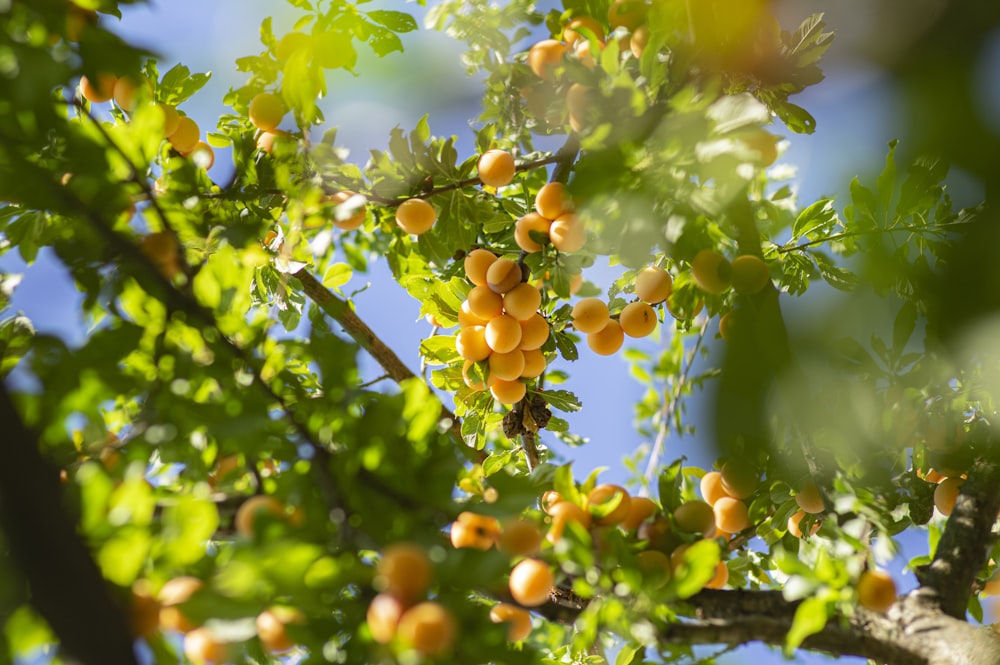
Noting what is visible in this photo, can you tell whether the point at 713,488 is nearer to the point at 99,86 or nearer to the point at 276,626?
the point at 276,626

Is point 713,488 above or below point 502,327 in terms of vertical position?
below

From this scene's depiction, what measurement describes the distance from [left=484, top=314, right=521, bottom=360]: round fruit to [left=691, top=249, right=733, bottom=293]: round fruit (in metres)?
0.58

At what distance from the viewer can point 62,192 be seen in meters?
1.14

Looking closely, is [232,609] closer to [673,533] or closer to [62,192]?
[62,192]

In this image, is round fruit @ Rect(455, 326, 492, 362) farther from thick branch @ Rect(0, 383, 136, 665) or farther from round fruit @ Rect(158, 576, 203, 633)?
thick branch @ Rect(0, 383, 136, 665)

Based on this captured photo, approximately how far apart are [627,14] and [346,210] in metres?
0.92

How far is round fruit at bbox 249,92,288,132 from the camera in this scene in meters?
2.05

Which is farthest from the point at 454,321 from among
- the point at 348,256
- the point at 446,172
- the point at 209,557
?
the point at 209,557

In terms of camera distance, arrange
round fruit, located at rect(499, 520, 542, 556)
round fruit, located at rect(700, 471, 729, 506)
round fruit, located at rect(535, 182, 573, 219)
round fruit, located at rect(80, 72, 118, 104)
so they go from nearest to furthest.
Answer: round fruit, located at rect(499, 520, 542, 556) → round fruit, located at rect(80, 72, 118, 104) → round fruit, located at rect(700, 471, 729, 506) → round fruit, located at rect(535, 182, 573, 219)

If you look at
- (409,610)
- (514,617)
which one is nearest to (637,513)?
(514,617)

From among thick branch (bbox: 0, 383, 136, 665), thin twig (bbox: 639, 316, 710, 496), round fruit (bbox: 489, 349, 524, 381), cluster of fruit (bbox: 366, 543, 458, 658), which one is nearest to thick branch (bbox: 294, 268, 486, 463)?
round fruit (bbox: 489, 349, 524, 381)

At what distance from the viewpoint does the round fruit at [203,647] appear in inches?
42.8

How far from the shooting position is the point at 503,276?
1997 millimetres

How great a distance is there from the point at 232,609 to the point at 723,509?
4.10 ft
